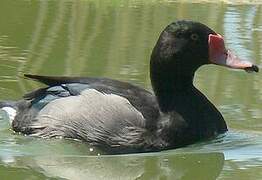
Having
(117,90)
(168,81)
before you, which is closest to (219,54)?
(168,81)

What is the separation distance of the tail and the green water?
12 cm

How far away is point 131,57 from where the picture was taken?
40.0ft

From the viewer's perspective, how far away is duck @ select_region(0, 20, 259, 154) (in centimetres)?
783

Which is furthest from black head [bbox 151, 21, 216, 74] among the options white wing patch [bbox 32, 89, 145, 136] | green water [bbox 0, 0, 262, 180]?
green water [bbox 0, 0, 262, 180]

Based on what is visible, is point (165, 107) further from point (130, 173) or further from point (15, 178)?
point (15, 178)

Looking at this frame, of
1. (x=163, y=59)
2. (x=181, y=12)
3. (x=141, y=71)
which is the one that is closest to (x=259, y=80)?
(x=141, y=71)

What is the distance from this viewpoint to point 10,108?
8.64m

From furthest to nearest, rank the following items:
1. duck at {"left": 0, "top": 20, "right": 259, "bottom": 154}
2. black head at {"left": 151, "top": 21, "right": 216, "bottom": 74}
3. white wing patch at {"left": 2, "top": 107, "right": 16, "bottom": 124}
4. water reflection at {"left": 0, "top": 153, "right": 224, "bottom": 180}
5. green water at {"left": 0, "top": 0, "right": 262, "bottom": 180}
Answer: white wing patch at {"left": 2, "top": 107, "right": 16, "bottom": 124}, black head at {"left": 151, "top": 21, "right": 216, "bottom": 74}, duck at {"left": 0, "top": 20, "right": 259, "bottom": 154}, green water at {"left": 0, "top": 0, "right": 262, "bottom": 180}, water reflection at {"left": 0, "top": 153, "right": 224, "bottom": 180}

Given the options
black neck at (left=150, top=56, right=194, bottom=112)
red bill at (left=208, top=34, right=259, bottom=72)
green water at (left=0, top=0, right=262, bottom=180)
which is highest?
red bill at (left=208, top=34, right=259, bottom=72)

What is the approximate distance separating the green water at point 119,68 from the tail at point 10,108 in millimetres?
117

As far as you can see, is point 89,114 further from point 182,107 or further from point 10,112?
point 10,112

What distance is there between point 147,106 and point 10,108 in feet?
4.70

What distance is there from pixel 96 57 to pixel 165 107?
13.3 feet

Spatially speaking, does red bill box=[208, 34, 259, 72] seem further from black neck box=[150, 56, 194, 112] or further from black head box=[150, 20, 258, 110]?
black neck box=[150, 56, 194, 112]
